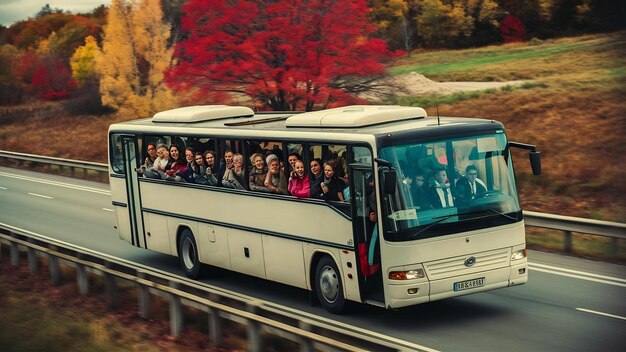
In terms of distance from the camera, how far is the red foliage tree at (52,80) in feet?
211

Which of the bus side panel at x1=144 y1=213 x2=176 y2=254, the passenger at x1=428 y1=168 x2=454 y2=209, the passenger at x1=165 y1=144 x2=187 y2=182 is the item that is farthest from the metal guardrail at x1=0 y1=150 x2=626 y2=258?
the bus side panel at x1=144 y1=213 x2=176 y2=254

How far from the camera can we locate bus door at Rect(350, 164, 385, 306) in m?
12.1

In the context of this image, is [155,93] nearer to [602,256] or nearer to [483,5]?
[483,5]

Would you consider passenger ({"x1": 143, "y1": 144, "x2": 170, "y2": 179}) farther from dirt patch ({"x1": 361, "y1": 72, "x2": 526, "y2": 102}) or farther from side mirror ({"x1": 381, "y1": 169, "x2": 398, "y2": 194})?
dirt patch ({"x1": 361, "y1": 72, "x2": 526, "y2": 102})

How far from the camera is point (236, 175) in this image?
15359 mm

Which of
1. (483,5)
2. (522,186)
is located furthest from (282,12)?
(483,5)

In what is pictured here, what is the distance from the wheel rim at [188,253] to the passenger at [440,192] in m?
6.36

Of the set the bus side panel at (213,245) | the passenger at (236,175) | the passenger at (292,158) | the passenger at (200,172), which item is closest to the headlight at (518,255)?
the passenger at (292,158)

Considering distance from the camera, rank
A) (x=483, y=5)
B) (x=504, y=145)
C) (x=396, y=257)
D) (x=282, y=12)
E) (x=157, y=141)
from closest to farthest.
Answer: (x=396, y=257) < (x=504, y=145) < (x=157, y=141) < (x=282, y=12) < (x=483, y=5)

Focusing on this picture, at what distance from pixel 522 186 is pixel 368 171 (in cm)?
1508

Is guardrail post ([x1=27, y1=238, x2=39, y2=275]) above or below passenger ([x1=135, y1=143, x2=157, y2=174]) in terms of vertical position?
below

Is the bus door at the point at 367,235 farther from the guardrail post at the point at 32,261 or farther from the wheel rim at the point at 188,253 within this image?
the guardrail post at the point at 32,261

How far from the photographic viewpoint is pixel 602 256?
1723 centimetres

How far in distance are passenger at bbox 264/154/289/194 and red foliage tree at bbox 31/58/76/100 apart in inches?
2032
